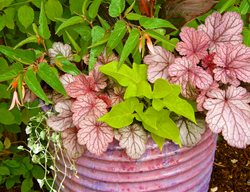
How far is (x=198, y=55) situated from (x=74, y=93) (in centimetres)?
36

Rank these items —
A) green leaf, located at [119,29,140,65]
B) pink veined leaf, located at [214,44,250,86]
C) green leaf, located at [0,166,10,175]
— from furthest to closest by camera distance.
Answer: green leaf, located at [0,166,10,175] < pink veined leaf, located at [214,44,250,86] < green leaf, located at [119,29,140,65]

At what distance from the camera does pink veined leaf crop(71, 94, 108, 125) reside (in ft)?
4.97

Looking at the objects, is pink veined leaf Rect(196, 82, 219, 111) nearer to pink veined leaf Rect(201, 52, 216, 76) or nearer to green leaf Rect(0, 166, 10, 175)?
pink veined leaf Rect(201, 52, 216, 76)

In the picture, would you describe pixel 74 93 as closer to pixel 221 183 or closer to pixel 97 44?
pixel 97 44

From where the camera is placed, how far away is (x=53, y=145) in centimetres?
173

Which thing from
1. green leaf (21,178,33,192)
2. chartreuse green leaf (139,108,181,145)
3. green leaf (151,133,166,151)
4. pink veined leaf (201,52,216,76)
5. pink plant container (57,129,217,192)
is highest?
pink veined leaf (201,52,216,76)

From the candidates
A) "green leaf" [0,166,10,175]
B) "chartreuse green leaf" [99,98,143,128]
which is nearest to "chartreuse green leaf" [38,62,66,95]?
"chartreuse green leaf" [99,98,143,128]

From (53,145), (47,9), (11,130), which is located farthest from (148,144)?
(11,130)

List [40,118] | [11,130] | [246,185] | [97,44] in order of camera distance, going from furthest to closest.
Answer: [246,185], [11,130], [40,118], [97,44]

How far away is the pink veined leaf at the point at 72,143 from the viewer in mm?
1575

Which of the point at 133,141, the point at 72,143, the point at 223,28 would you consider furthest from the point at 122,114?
the point at 223,28

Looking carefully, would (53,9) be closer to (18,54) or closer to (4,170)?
(18,54)

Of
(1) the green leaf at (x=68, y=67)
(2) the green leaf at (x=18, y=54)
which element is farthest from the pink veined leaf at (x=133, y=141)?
(2) the green leaf at (x=18, y=54)

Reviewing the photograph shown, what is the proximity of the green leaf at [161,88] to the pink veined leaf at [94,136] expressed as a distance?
167mm
